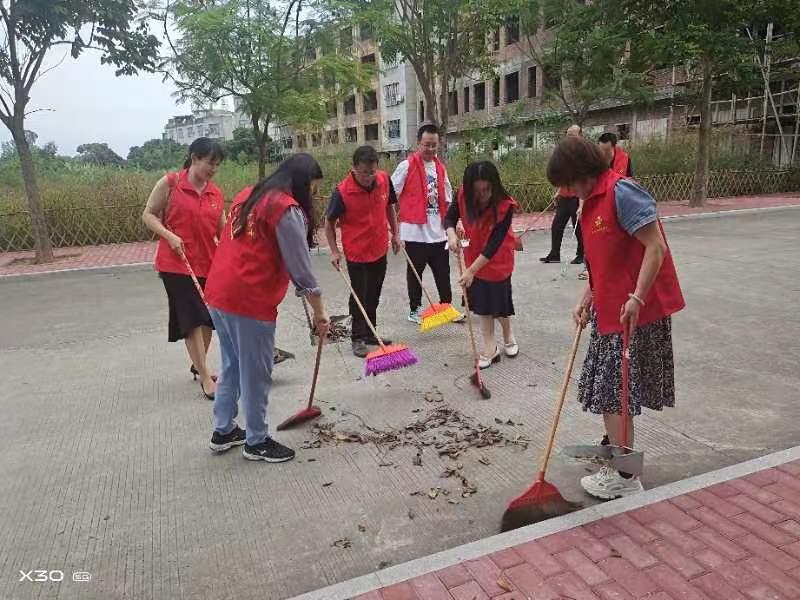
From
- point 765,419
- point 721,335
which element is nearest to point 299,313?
point 721,335

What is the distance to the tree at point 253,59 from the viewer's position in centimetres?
1052

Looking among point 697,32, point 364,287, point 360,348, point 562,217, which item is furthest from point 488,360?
point 697,32

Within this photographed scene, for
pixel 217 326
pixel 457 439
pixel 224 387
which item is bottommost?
pixel 457 439

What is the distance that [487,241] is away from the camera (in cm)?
414

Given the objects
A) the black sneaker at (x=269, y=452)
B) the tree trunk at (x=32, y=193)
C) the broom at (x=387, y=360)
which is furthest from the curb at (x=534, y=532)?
the tree trunk at (x=32, y=193)

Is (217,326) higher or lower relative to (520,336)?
higher

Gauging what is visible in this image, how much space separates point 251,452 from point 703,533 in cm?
210

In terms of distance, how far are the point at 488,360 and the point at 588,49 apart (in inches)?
472

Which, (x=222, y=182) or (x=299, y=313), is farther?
(x=222, y=182)

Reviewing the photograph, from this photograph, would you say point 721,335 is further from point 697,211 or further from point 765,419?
point 697,211

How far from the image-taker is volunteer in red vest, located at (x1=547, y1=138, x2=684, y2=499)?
7.80 ft

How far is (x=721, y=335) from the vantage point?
5039 mm

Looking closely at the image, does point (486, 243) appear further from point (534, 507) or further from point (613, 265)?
point (534, 507)

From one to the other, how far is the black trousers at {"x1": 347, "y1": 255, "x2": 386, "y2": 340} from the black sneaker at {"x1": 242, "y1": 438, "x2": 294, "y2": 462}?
1.82m
